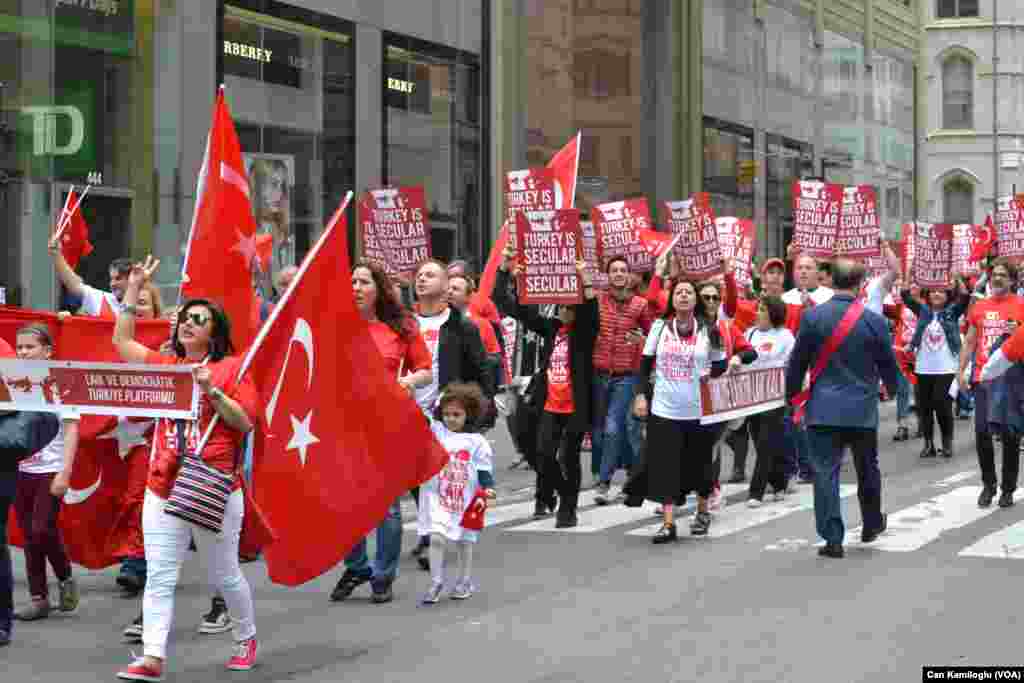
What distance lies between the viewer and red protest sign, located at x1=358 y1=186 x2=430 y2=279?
1647 cm

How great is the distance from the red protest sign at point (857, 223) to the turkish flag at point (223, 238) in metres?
10.6

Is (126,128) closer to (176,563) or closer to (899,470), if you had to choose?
(899,470)

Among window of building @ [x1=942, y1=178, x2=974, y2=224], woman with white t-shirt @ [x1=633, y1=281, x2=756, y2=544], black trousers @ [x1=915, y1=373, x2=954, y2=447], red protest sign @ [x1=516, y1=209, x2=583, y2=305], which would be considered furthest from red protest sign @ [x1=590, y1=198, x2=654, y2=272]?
window of building @ [x1=942, y1=178, x2=974, y2=224]

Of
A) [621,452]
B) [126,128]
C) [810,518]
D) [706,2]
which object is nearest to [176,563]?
[810,518]

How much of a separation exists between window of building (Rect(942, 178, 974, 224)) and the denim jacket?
5964 centimetres

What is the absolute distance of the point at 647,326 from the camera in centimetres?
1444

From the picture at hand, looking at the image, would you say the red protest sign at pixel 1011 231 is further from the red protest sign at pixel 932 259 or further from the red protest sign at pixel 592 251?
the red protest sign at pixel 592 251

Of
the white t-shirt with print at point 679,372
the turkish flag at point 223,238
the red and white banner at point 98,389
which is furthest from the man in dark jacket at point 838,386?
the red and white banner at point 98,389

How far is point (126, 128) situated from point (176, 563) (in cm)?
1420

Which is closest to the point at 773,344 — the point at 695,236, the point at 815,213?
the point at 695,236

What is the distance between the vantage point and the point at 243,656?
8172 millimetres

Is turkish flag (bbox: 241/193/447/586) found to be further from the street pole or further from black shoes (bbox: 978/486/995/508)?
the street pole

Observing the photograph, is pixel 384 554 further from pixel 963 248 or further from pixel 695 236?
pixel 963 248

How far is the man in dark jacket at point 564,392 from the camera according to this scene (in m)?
13.1
